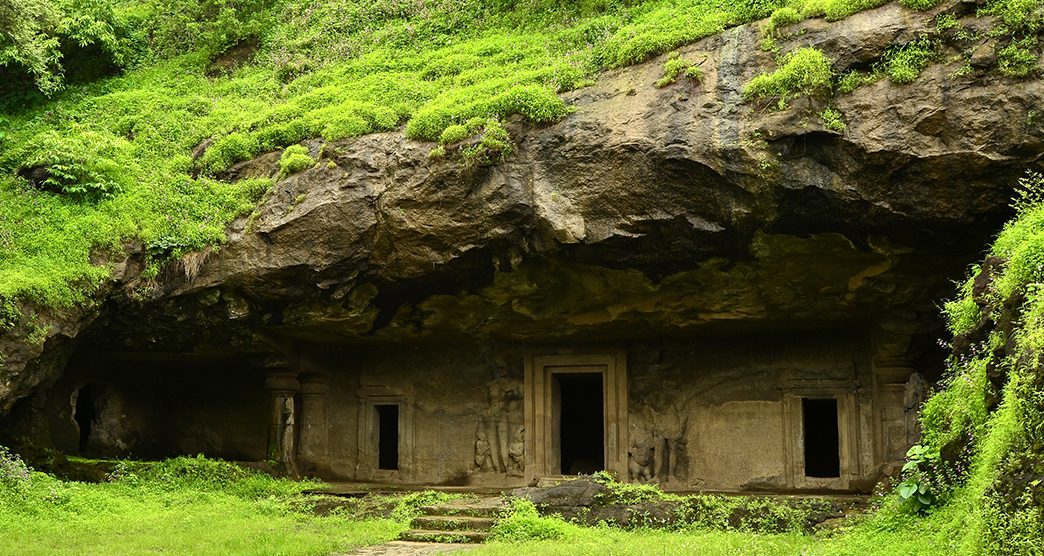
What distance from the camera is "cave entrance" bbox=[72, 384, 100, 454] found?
708 inches

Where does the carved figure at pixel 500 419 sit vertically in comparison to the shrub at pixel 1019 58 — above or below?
below

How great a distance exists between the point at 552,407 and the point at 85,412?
892 cm

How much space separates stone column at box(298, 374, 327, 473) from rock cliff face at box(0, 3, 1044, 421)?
191 cm

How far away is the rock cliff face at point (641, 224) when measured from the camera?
→ 451 inches

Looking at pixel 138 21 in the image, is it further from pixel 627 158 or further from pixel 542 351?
pixel 627 158

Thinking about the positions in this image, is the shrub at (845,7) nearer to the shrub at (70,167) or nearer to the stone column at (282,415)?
the stone column at (282,415)

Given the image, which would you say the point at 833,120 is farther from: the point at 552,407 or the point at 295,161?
the point at 295,161

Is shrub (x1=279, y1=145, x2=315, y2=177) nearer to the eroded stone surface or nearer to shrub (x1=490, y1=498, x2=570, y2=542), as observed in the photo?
the eroded stone surface

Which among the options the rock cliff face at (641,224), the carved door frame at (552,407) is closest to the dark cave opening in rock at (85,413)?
the rock cliff face at (641,224)

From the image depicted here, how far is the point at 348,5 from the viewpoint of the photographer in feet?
66.7

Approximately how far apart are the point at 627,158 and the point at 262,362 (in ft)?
25.7

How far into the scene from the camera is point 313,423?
696 inches

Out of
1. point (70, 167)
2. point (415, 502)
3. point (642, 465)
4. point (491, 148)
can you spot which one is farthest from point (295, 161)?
point (642, 465)

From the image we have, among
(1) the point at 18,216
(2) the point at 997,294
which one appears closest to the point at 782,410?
(2) the point at 997,294
